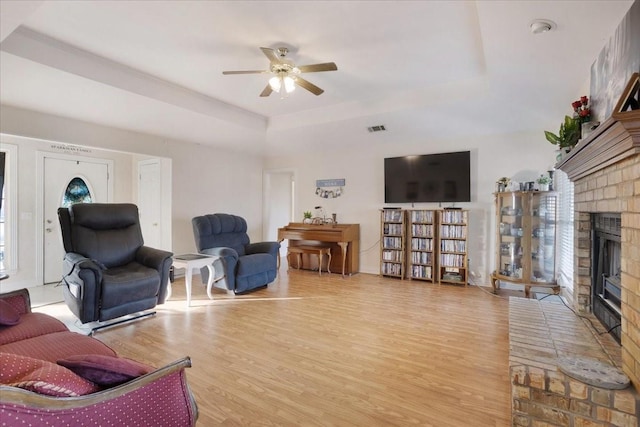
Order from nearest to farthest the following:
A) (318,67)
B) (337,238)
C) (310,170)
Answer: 1. (318,67)
2. (337,238)
3. (310,170)

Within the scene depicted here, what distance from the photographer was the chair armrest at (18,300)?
2.05 meters

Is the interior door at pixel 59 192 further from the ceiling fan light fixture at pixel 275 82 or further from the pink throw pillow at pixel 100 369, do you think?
the pink throw pillow at pixel 100 369

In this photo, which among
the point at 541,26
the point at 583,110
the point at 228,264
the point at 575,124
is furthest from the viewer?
the point at 228,264

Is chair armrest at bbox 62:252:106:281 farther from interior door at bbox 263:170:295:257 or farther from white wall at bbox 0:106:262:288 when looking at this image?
interior door at bbox 263:170:295:257

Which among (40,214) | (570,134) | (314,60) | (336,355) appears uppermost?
(314,60)

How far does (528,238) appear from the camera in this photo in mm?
4023

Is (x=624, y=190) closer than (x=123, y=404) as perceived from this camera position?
No

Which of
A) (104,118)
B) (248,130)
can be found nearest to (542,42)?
(248,130)

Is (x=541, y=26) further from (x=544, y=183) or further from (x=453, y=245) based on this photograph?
(x=453, y=245)

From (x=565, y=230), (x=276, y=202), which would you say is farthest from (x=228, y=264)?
(x=565, y=230)

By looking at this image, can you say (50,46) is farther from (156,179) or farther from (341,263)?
(341,263)

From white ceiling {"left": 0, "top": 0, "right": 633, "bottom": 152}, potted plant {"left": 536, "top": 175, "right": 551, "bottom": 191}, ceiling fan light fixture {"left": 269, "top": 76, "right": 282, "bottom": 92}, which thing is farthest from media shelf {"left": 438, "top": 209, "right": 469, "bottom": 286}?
ceiling fan light fixture {"left": 269, "top": 76, "right": 282, "bottom": 92}

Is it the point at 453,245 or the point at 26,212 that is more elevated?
the point at 26,212

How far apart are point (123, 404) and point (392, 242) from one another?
453cm
